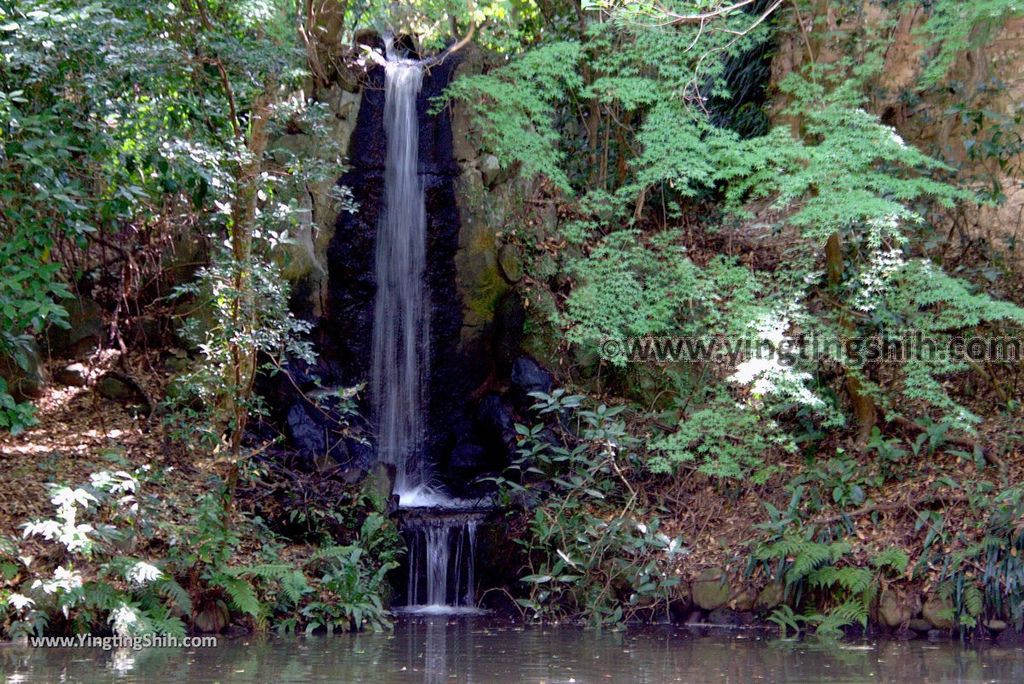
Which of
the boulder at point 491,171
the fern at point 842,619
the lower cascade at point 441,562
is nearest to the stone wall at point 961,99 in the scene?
the boulder at point 491,171

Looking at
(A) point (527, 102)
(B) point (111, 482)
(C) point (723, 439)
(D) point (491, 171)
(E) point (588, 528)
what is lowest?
(E) point (588, 528)

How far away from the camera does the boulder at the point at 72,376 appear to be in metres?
10.7

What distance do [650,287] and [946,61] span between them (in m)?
3.61

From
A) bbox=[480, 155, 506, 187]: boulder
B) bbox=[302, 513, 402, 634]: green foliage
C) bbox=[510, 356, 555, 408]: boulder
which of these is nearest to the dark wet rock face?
bbox=[480, 155, 506, 187]: boulder

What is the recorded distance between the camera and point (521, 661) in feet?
22.5

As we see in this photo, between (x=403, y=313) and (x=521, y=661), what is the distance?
6099mm

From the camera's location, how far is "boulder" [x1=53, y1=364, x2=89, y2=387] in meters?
10.7

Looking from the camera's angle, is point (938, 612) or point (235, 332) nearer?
point (235, 332)

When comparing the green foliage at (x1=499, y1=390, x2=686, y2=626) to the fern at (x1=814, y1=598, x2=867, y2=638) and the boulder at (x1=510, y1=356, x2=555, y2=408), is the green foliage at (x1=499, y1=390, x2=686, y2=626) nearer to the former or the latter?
the boulder at (x1=510, y1=356, x2=555, y2=408)

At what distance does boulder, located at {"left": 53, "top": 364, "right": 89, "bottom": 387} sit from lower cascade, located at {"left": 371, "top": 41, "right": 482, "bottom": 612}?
3.22m

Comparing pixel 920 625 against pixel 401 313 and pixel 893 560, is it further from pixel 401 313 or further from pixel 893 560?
pixel 401 313

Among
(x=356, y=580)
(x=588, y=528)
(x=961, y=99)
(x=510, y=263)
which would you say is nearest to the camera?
(x=356, y=580)

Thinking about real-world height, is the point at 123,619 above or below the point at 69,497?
below

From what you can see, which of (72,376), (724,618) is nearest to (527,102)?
(72,376)
